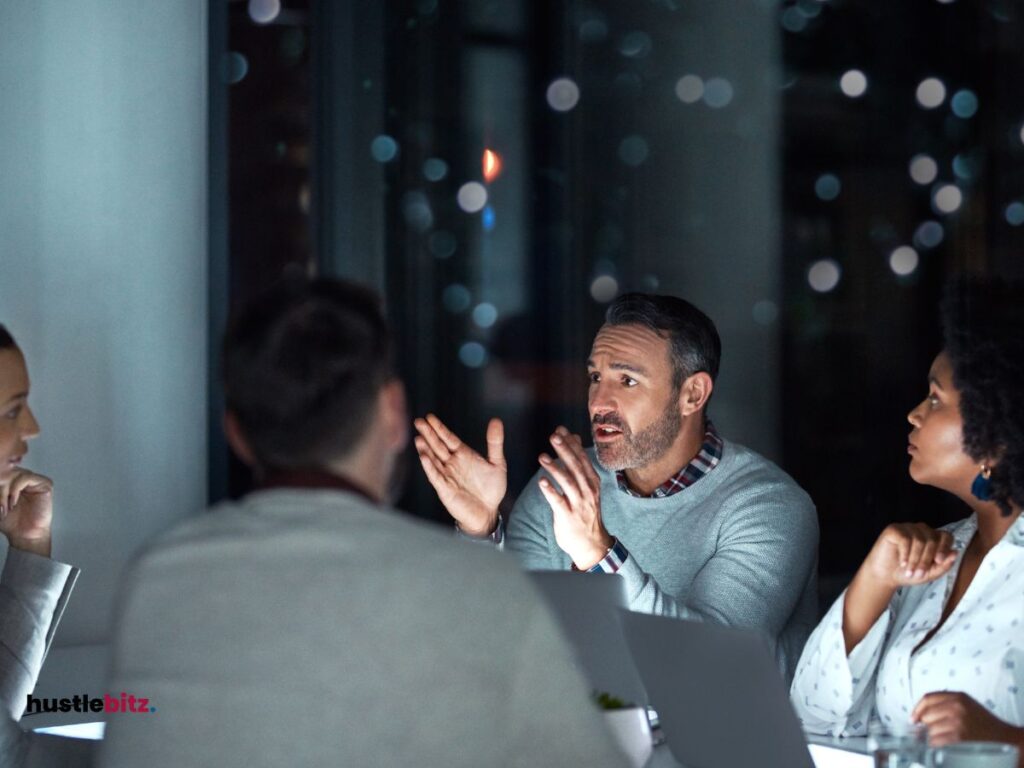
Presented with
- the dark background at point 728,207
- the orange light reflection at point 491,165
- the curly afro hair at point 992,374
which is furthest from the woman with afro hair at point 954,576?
the orange light reflection at point 491,165

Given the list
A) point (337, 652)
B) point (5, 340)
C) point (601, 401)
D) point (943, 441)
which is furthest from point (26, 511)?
point (943, 441)

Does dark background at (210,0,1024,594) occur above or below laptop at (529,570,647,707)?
above

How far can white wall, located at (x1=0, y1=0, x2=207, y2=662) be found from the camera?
255 centimetres

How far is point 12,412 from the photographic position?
2049mm

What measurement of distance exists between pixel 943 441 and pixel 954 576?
19 centimetres

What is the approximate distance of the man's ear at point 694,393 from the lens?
2428 millimetres

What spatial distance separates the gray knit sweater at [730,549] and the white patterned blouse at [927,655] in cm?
29

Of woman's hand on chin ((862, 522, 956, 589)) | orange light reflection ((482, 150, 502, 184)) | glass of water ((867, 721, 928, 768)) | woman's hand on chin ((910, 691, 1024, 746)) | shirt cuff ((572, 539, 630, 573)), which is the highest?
orange light reflection ((482, 150, 502, 184))

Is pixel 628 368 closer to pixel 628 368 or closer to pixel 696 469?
pixel 628 368

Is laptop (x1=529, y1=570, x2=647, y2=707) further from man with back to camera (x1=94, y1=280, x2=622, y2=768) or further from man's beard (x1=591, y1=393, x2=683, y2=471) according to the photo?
man's beard (x1=591, y1=393, x2=683, y2=471)

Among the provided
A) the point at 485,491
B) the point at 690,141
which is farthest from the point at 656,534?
the point at 690,141

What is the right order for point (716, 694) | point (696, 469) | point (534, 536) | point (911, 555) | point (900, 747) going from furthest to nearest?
point (534, 536) → point (696, 469) → point (911, 555) → point (716, 694) → point (900, 747)

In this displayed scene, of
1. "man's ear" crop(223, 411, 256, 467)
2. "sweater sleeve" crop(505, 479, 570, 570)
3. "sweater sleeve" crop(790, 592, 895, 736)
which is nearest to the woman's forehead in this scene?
"sweater sleeve" crop(505, 479, 570, 570)

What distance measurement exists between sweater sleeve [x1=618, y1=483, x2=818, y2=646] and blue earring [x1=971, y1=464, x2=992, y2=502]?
48 centimetres
